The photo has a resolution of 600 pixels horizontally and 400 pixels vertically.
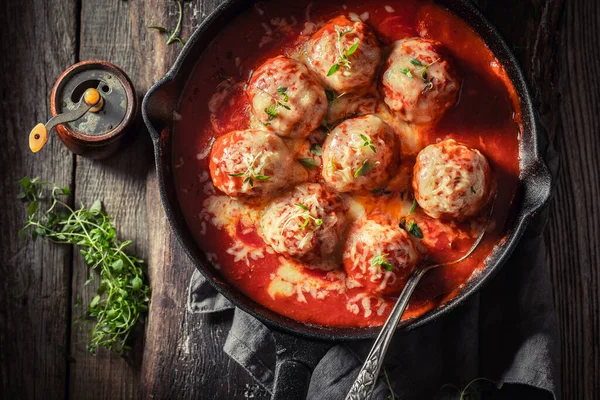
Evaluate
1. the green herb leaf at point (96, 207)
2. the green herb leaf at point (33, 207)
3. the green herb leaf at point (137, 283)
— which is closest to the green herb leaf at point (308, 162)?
the green herb leaf at point (137, 283)

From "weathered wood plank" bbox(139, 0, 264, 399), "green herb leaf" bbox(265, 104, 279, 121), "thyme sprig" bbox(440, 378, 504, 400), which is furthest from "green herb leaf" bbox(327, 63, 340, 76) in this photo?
"thyme sprig" bbox(440, 378, 504, 400)

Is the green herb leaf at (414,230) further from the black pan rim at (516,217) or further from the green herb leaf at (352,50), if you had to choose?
the green herb leaf at (352,50)

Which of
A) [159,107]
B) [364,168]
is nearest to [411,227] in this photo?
[364,168]

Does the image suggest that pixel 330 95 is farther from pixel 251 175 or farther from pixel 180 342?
pixel 180 342

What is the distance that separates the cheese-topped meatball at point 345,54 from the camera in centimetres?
296

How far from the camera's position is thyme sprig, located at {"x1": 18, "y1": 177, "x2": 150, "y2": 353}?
3.57 meters

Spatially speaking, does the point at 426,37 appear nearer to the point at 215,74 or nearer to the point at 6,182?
the point at 215,74

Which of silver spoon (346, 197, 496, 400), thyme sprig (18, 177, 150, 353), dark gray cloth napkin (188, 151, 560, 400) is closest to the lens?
silver spoon (346, 197, 496, 400)

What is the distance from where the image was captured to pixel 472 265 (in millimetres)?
3119

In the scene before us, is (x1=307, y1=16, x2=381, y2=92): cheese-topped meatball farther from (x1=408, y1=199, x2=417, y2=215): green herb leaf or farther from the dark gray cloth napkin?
the dark gray cloth napkin

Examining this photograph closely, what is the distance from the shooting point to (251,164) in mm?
2947

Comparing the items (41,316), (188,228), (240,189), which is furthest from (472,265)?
(41,316)

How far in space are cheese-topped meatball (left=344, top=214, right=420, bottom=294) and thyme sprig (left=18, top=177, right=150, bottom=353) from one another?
1219 millimetres

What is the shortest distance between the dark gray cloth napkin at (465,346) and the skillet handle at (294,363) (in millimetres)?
366
